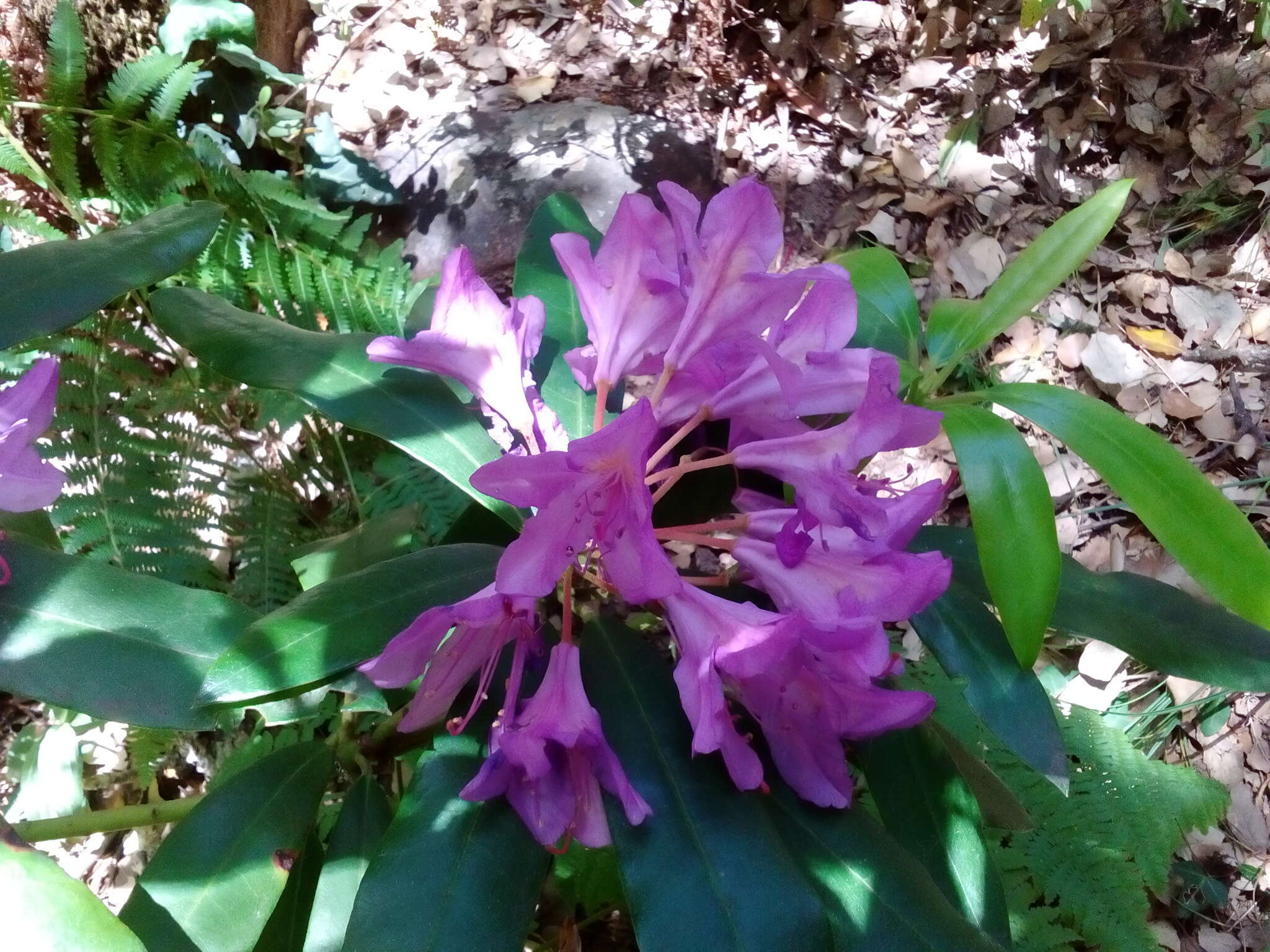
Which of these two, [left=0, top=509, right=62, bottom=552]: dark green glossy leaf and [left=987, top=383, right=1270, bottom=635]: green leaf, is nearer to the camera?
[left=987, top=383, right=1270, bottom=635]: green leaf

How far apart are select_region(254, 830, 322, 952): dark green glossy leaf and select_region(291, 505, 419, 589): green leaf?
28 cm

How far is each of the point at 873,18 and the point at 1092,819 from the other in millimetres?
1937

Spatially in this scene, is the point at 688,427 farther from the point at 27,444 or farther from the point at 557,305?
the point at 27,444

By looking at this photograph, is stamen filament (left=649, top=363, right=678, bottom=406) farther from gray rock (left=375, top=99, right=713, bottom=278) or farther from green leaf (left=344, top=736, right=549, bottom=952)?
gray rock (left=375, top=99, right=713, bottom=278)

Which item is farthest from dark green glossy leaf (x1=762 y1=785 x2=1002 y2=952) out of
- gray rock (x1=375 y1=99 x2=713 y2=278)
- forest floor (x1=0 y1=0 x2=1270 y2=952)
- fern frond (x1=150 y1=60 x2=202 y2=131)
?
fern frond (x1=150 y1=60 x2=202 y2=131)

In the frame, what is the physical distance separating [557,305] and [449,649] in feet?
1.44

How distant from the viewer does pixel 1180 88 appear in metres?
1.98

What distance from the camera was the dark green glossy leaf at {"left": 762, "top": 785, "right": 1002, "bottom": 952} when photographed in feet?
2.01

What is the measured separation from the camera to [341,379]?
797 millimetres

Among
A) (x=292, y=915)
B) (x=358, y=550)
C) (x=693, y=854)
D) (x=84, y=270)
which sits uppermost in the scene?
(x=84, y=270)

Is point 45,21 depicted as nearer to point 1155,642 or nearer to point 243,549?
point 243,549

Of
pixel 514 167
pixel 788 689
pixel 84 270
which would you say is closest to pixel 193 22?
pixel 514 167

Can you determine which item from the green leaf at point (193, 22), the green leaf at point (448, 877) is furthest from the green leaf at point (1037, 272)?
the green leaf at point (193, 22)

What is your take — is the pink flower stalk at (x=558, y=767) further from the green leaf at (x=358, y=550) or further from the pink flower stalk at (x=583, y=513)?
the green leaf at (x=358, y=550)
